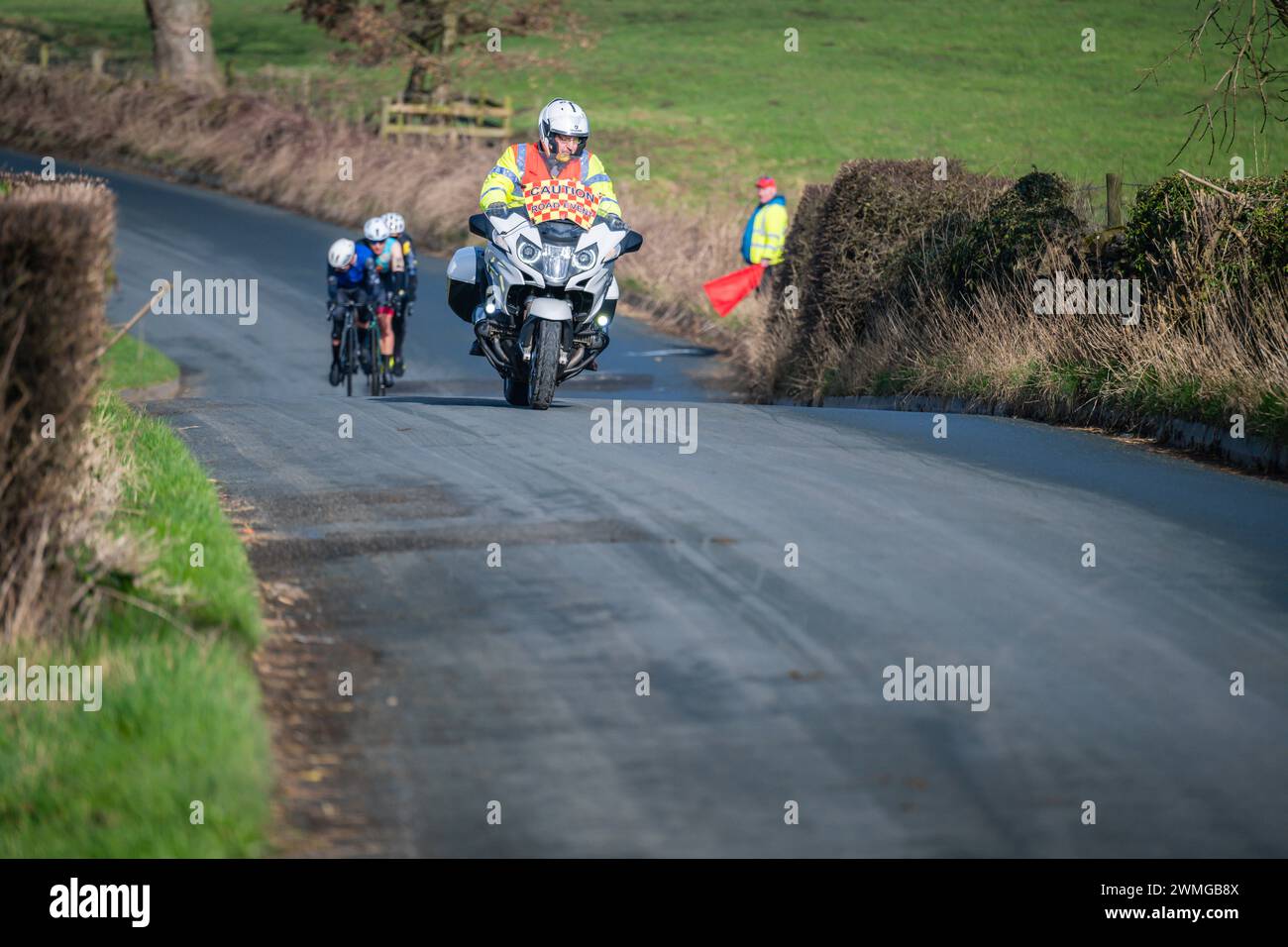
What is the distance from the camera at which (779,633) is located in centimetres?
674

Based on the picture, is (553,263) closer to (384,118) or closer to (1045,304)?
(1045,304)

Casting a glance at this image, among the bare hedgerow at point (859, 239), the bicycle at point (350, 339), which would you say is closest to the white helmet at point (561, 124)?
the bare hedgerow at point (859, 239)

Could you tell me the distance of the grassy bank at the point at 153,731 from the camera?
4.86 m

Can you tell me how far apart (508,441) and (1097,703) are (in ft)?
18.9

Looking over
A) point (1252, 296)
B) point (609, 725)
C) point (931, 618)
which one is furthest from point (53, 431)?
point (1252, 296)

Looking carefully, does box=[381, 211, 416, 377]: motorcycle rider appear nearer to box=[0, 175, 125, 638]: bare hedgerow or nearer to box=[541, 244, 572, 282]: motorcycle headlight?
box=[541, 244, 572, 282]: motorcycle headlight
